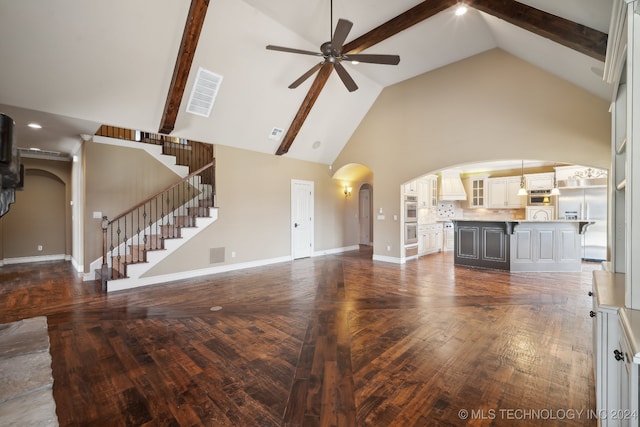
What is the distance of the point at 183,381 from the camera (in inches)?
86.9

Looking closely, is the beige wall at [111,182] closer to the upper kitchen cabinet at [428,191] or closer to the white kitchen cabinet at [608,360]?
the upper kitchen cabinet at [428,191]

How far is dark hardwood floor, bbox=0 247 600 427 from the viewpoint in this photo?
6.15ft

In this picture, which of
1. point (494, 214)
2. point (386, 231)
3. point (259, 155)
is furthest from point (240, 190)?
point (494, 214)

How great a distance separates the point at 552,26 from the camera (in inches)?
131

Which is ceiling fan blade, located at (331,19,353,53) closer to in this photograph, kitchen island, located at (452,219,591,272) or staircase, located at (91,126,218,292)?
staircase, located at (91,126,218,292)

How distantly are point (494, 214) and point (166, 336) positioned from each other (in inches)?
391

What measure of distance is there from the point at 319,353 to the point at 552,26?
15.2 ft

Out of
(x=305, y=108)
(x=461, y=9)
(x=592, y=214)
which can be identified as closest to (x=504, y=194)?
(x=592, y=214)

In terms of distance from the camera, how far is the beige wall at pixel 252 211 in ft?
19.1

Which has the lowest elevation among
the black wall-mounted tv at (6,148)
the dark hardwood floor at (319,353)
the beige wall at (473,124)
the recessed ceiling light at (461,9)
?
the dark hardwood floor at (319,353)

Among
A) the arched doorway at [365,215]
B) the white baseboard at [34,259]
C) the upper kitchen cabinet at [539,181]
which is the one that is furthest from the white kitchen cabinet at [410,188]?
the white baseboard at [34,259]

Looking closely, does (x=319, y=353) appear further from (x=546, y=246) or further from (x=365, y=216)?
(x=365, y=216)

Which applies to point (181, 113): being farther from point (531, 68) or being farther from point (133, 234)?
point (531, 68)

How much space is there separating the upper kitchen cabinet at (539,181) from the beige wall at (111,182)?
10.2 metres
